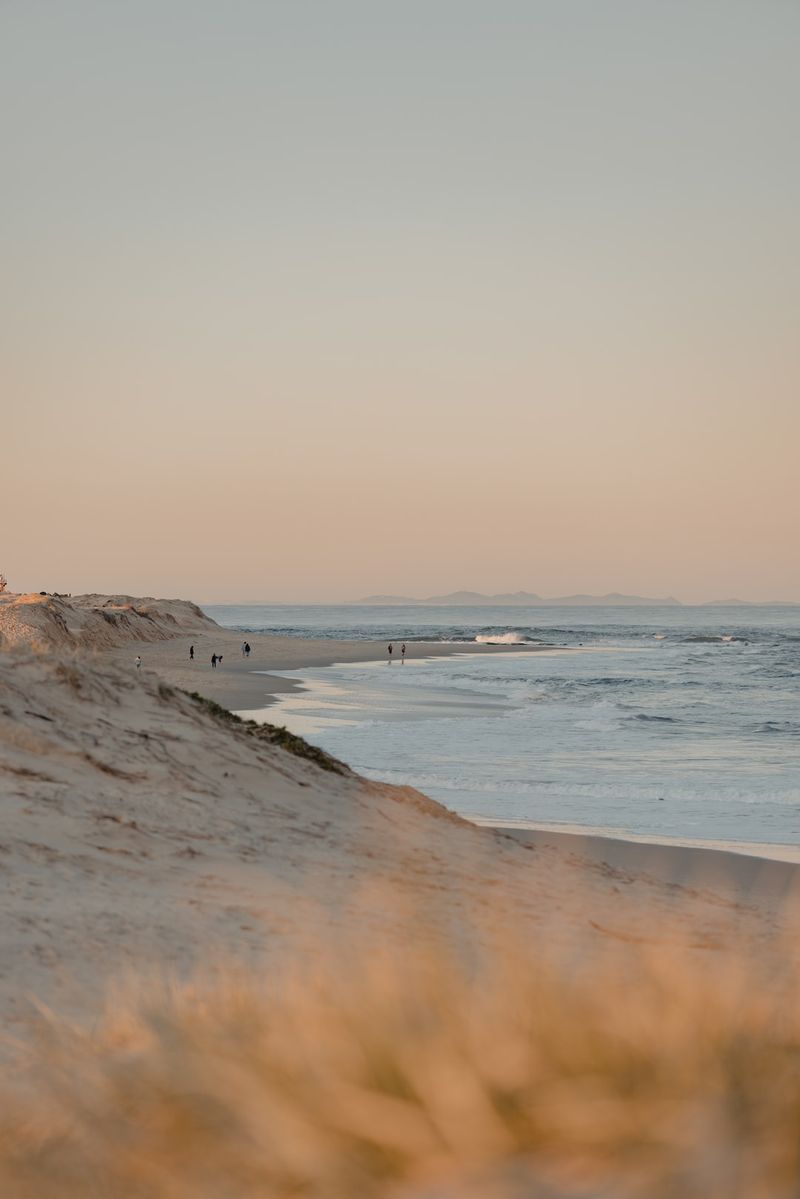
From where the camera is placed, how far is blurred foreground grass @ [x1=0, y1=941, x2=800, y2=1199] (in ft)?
6.39

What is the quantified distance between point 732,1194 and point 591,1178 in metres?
0.28

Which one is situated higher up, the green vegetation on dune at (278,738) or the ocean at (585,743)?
the green vegetation on dune at (278,738)

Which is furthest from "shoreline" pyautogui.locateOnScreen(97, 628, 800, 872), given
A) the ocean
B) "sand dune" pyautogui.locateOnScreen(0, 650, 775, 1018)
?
"sand dune" pyautogui.locateOnScreen(0, 650, 775, 1018)

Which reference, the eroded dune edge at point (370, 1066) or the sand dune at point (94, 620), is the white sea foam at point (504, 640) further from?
the eroded dune edge at point (370, 1066)

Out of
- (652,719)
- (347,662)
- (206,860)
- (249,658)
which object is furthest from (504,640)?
(206,860)

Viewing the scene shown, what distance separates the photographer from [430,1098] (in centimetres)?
211

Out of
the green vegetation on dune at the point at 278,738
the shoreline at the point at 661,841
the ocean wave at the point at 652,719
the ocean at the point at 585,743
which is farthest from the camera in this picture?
the ocean wave at the point at 652,719

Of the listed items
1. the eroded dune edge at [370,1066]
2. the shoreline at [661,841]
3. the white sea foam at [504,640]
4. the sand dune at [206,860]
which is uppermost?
the eroded dune edge at [370,1066]

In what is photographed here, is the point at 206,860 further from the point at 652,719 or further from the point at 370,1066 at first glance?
the point at 652,719

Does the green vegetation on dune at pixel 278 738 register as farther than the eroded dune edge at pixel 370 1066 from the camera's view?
Yes

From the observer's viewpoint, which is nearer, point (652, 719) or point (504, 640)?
point (652, 719)

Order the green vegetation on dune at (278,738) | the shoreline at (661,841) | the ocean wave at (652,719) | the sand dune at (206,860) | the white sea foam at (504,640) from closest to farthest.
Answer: the sand dune at (206,860), the green vegetation on dune at (278,738), the shoreline at (661,841), the ocean wave at (652,719), the white sea foam at (504,640)

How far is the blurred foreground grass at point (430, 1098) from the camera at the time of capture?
1947 mm

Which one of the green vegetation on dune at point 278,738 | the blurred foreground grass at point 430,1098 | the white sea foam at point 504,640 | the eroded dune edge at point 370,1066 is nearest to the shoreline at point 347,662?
the green vegetation on dune at point 278,738
